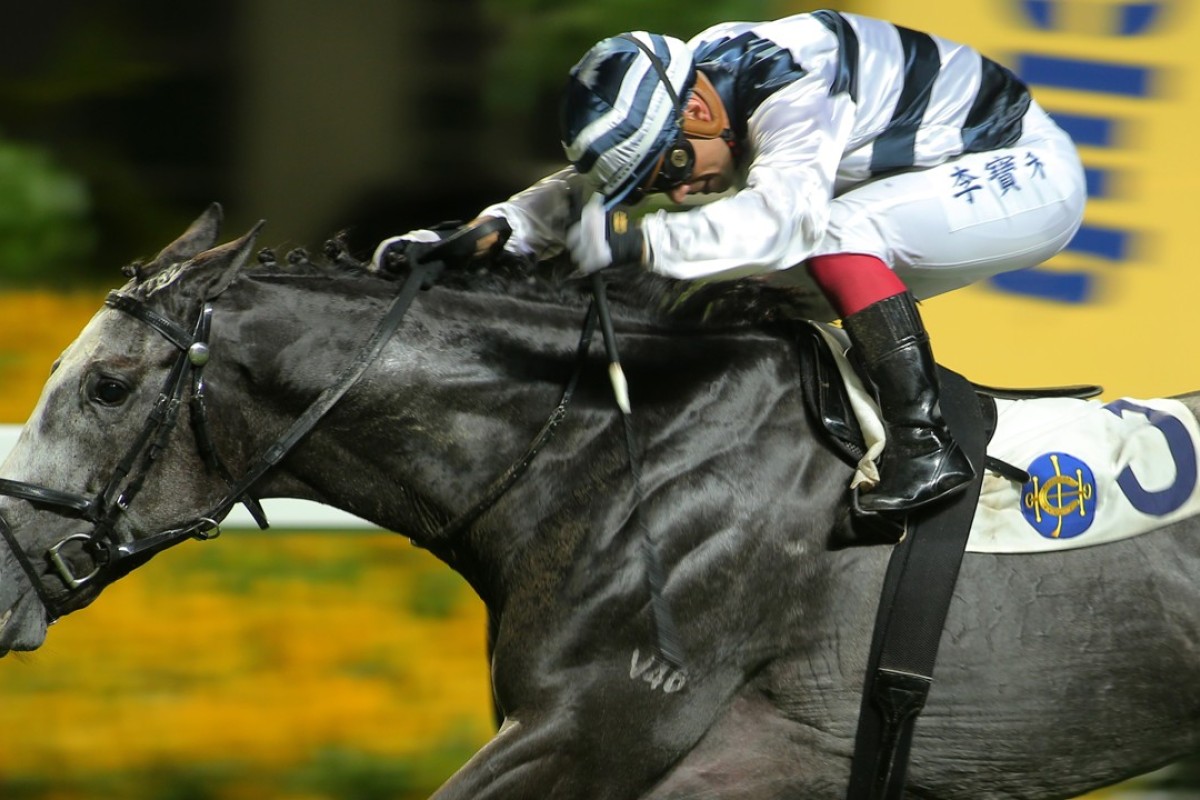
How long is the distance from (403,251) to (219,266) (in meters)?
0.41

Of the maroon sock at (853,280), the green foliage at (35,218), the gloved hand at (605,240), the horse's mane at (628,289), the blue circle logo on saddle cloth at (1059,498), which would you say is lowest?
the green foliage at (35,218)

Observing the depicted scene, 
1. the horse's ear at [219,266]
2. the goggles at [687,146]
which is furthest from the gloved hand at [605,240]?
the horse's ear at [219,266]

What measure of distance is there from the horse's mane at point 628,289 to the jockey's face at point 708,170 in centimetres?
19

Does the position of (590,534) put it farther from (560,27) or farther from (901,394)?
(560,27)

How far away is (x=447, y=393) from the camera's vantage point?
3305 mm

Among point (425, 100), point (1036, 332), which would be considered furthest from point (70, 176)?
point (1036, 332)

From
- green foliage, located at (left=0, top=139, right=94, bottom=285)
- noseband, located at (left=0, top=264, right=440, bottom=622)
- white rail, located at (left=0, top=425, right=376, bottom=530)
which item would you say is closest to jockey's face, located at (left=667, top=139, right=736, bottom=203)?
noseband, located at (left=0, top=264, right=440, bottom=622)

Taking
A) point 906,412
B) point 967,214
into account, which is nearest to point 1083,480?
point 906,412

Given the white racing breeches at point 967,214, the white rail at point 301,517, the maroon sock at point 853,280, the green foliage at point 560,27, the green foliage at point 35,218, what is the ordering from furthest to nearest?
1. the green foliage at point 35,218
2. the green foliage at point 560,27
3. the white rail at point 301,517
4. the white racing breeches at point 967,214
5. the maroon sock at point 853,280

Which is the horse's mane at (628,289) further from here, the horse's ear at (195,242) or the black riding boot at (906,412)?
the black riding boot at (906,412)

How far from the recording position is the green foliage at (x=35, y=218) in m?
7.65

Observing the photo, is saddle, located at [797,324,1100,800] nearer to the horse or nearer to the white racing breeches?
the horse

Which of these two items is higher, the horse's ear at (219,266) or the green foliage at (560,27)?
the horse's ear at (219,266)

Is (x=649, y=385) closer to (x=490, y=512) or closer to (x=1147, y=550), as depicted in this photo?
(x=490, y=512)
